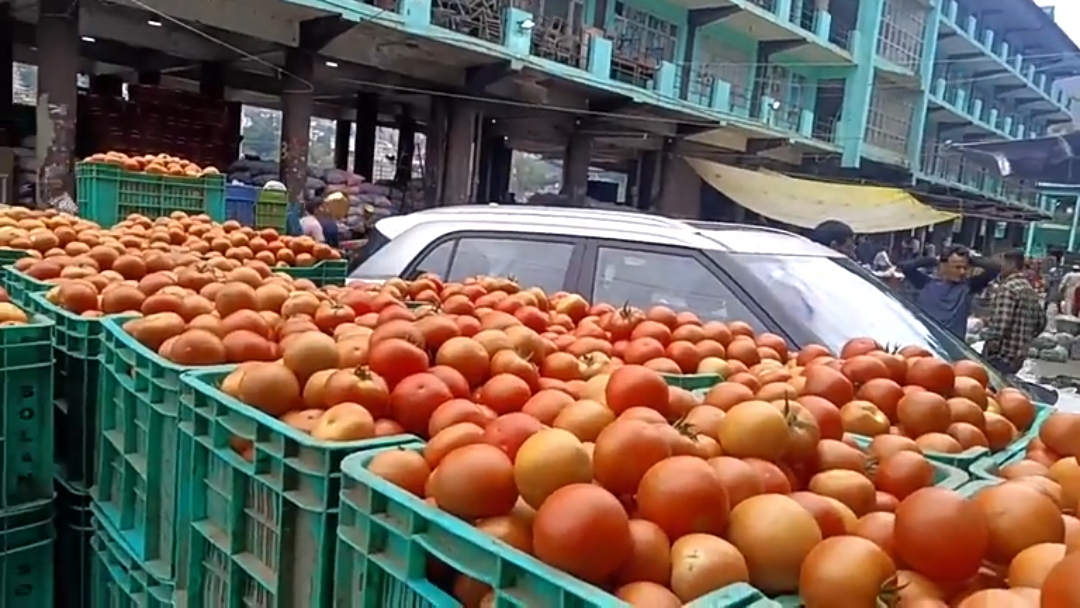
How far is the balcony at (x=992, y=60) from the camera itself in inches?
1253

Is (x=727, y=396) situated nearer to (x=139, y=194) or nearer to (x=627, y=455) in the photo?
(x=627, y=455)

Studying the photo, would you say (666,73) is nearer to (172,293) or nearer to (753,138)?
(753,138)

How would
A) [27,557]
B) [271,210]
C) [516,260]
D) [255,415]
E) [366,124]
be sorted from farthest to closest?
1. [366,124]
2. [271,210]
3. [516,260]
4. [27,557]
5. [255,415]

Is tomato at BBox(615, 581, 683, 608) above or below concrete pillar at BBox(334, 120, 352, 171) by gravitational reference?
below

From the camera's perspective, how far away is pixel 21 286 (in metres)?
2.89

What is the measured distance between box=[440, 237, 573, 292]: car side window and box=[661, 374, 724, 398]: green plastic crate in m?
2.38

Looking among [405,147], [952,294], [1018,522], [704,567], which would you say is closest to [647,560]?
[704,567]

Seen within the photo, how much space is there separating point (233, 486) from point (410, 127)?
63.8ft

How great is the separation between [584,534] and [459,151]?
1505 cm

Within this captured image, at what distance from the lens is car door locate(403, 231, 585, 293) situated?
449cm

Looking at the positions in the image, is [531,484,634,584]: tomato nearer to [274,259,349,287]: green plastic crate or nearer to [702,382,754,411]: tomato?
[702,382,754,411]: tomato

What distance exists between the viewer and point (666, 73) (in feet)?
57.6

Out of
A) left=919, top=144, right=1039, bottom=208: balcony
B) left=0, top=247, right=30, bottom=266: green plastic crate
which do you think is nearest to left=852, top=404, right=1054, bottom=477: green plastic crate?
left=0, top=247, right=30, bottom=266: green plastic crate

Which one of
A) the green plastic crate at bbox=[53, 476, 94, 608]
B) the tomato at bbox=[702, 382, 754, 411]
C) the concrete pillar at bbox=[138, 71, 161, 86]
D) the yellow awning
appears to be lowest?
the green plastic crate at bbox=[53, 476, 94, 608]
